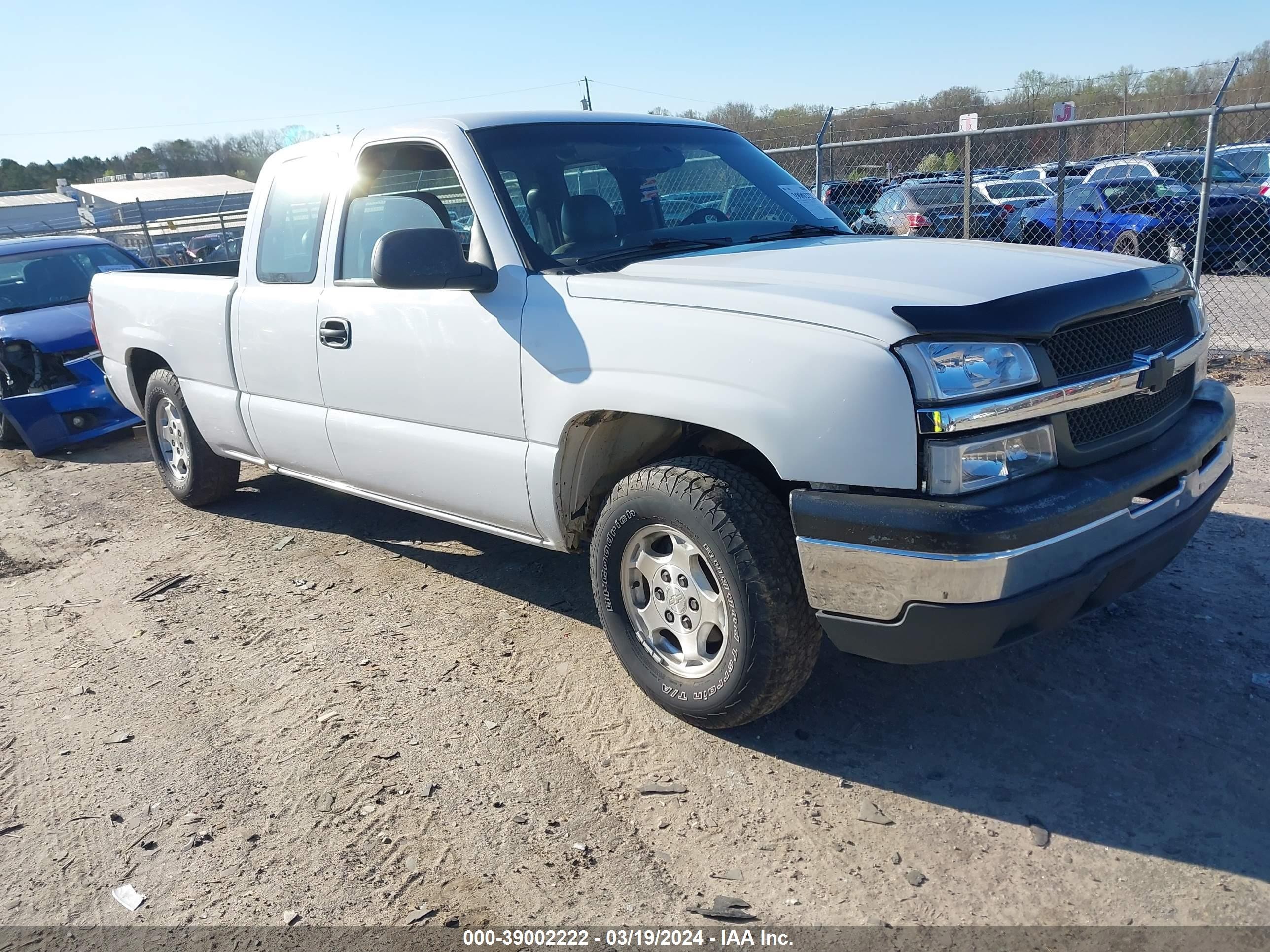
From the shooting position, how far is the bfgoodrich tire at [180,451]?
5.73 m

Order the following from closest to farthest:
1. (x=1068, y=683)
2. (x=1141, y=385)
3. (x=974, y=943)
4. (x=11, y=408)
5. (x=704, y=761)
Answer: (x=974, y=943)
(x=1141, y=385)
(x=704, y=761)
(x=1068, y=683)
(x=11, y=408)

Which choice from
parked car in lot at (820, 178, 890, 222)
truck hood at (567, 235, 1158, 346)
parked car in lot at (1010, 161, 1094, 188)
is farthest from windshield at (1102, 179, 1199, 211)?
truck hood at (567, 235, 1158, 346)

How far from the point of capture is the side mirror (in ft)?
10.7

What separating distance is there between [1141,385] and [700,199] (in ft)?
6.35

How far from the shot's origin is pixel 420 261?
326 centimetres

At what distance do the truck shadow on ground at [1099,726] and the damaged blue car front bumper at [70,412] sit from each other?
5633 millimetres

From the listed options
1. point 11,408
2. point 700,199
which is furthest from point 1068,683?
point 11,408

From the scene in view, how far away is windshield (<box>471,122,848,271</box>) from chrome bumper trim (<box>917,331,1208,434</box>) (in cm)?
149

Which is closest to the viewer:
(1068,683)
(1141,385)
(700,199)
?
(1141,385)

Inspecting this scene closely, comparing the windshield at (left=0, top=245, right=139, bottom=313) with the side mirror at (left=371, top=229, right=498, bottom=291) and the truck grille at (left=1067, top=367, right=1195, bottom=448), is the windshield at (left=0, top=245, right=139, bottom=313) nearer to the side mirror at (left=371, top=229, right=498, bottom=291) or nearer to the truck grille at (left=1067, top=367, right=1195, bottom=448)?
the side mirror at (left=371, top=229, right=498, bottom=291)

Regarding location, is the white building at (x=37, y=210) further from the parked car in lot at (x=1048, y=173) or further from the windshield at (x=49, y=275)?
the parked car in lot at (x=1048, y=173)

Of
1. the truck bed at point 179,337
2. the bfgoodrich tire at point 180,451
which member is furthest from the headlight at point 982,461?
the bfgoodrich tire at point 180,451

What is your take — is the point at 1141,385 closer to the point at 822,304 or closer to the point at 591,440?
the point at 822,304

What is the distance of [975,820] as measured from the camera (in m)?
2.72
